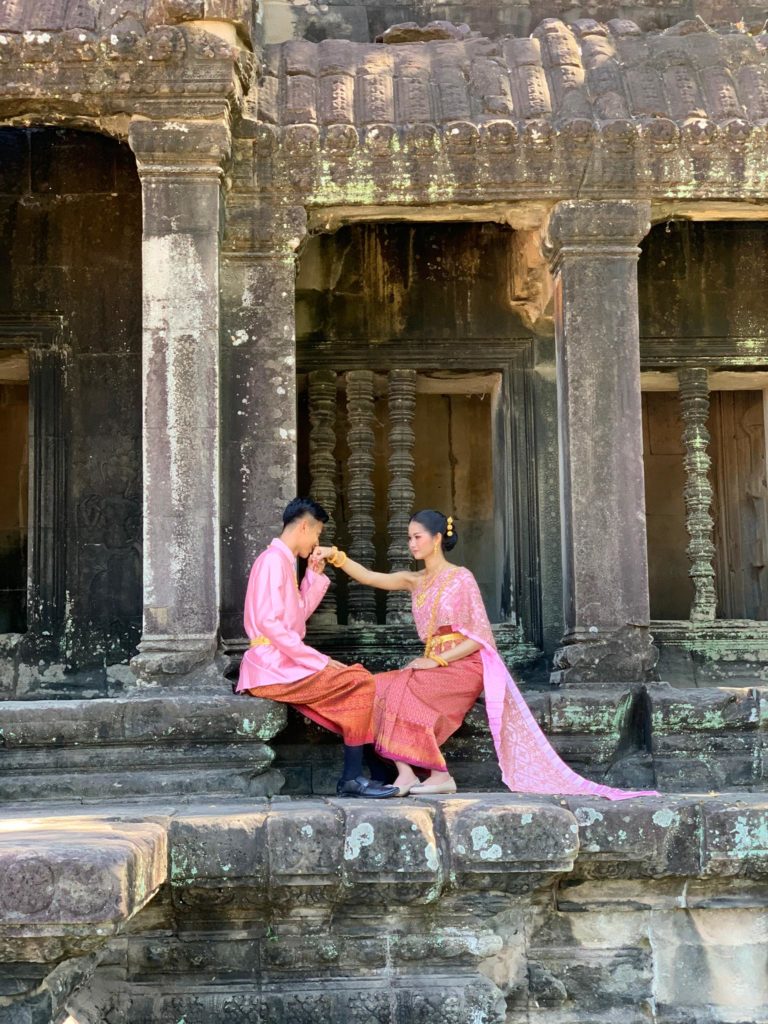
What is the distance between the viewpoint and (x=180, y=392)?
634 centimetres

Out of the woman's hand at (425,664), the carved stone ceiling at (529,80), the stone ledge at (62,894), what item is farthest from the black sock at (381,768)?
the carved stone ceiling at (529,80)

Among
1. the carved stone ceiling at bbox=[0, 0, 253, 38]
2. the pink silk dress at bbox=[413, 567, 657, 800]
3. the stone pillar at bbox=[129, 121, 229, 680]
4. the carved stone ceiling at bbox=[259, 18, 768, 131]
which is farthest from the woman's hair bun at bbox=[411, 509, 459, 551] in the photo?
the carved stone ceiling at bbox=[0, 0, 253, 38]

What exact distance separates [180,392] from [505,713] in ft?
7.33

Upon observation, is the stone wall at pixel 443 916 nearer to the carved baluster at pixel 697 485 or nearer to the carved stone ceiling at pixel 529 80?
the carved baluster at pixel 697 485

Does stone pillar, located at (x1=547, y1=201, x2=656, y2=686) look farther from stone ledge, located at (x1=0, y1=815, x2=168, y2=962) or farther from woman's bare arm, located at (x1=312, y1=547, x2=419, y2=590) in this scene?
stone ledge, located at (x1=0, y1=815, x2=168, y2=962)

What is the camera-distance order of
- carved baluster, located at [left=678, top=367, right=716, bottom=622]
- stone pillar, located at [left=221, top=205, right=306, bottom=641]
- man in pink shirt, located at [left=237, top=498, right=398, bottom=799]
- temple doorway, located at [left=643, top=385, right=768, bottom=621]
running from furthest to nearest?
temple doorway, located at [left=643, top=385, right=768, bottom=621]
carved baluster, located at [left=678, top=367, right=716, bottom=622]
stone pillar, located at [left=221, top=205, right=306, bottom=641]
man in pink shirt, located at [left=237, top=498, right=398, bottom=799]

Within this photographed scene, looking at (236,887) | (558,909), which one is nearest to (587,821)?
(558,909)

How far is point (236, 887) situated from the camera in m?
4.96

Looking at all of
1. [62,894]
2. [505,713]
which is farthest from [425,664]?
[62,894]

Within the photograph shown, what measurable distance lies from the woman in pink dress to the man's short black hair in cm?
49

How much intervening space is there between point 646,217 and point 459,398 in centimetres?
327

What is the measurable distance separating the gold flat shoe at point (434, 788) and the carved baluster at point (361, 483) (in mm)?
2005

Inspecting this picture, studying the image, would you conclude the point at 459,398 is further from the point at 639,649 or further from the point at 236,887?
the point at 236,887

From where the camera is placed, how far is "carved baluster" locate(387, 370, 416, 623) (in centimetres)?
804
